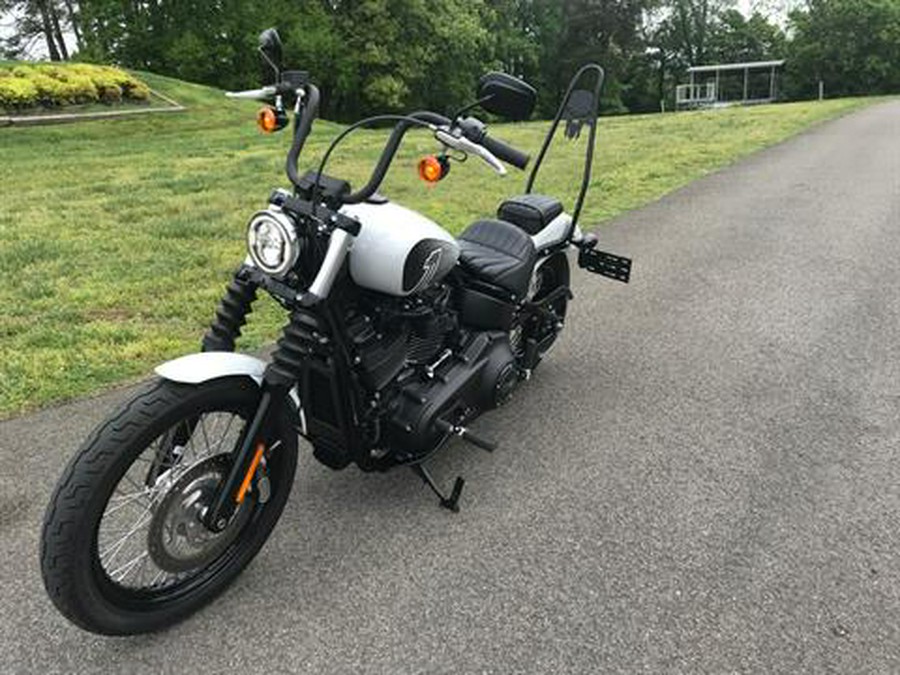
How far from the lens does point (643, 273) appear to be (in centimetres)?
602

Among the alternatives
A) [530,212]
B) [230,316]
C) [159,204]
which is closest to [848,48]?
[159,204]

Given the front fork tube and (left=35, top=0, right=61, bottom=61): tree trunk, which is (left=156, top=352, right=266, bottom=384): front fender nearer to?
the front fork tube

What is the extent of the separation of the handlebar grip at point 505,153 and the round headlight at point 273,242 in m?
A: 0.68

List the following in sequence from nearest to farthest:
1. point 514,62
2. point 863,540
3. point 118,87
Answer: point 863,540
point 118,87
point 514,62

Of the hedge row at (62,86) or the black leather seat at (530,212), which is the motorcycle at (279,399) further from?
the hedge row at (62,86)

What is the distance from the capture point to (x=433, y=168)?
232 cm

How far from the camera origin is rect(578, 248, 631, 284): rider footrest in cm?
413

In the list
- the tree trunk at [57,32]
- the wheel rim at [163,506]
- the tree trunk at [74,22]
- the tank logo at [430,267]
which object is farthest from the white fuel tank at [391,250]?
the tree trunk at [57,32]

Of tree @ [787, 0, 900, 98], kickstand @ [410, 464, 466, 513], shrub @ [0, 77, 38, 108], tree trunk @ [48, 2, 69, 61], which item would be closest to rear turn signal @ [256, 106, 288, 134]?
kickstand @ [410, 464, 466, 513]

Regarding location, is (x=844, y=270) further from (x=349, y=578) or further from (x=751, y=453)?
(x=349, y=578)

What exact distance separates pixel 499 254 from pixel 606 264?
930 millimetres

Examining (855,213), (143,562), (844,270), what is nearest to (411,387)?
(143,562)

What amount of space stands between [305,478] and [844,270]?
482 cm

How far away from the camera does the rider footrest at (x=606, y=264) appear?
413 cm
